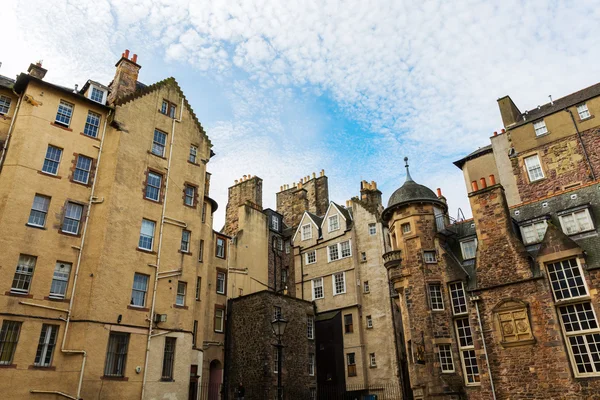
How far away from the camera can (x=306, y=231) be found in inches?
1636

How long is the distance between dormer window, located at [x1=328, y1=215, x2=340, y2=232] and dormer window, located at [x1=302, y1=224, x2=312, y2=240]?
245 centimetres

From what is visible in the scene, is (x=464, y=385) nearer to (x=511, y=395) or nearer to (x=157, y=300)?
(x=511, y=395)

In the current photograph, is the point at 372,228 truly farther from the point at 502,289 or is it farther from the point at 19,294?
the point at 19,294

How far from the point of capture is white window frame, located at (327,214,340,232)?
128 feet

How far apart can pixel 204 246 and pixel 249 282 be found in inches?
233

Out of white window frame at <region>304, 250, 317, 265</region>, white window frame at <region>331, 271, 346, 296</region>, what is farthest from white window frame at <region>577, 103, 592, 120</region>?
white window frame at <region>304, 250, 317, 265</region>

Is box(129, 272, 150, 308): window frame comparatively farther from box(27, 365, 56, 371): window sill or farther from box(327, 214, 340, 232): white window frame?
box(327, 214, 340, 232): white window frame

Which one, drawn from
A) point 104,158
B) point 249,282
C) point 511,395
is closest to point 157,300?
point 104,158

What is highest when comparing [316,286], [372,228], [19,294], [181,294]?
[372,228]

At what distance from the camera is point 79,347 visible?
66.4ft

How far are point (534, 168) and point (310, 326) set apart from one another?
21.1 metres

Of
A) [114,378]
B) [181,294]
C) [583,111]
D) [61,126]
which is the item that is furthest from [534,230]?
[61,126]

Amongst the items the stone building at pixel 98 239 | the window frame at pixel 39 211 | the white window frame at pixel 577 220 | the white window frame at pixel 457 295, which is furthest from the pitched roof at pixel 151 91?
the white window frame at pixel 577 220

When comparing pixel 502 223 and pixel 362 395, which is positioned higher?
pixel 502 223
